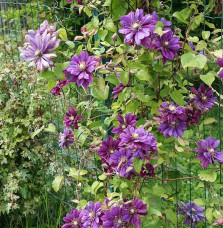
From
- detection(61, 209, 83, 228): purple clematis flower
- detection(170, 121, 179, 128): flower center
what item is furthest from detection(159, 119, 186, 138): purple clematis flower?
detection(61, 209, 83, 228): purple clematis flower

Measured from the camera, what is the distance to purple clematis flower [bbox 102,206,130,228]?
1713 mm

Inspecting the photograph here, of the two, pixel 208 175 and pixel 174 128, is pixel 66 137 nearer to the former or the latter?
pixel 174 128

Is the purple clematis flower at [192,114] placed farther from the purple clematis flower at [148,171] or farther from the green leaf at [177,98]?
the purple clematis flower at [148,171]

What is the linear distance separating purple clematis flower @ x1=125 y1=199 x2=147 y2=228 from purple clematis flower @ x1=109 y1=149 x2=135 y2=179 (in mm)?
115

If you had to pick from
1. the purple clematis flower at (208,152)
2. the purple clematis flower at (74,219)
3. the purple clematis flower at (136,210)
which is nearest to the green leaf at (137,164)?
the purple clematis flower at (136,210)

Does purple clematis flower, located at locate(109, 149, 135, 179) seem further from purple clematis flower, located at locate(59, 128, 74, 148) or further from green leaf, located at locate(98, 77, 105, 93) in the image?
purple clematis flower, located at locate(59, 128, 74, 148)

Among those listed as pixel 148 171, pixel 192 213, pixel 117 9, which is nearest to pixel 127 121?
pixel 148 171

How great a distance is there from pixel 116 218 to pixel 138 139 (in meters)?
0.34

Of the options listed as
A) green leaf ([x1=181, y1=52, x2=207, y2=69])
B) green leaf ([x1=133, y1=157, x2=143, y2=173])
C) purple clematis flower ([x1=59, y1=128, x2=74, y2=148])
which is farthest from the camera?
purple clematis flower ([x1=59, y1=128, x2=74, y2=148])

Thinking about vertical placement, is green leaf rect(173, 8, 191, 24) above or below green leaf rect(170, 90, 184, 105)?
above

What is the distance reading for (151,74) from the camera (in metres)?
1.88

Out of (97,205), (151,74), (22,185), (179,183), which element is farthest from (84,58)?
(22,185)

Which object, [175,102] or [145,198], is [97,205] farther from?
[175,102]

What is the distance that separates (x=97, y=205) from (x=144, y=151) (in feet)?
1.22
